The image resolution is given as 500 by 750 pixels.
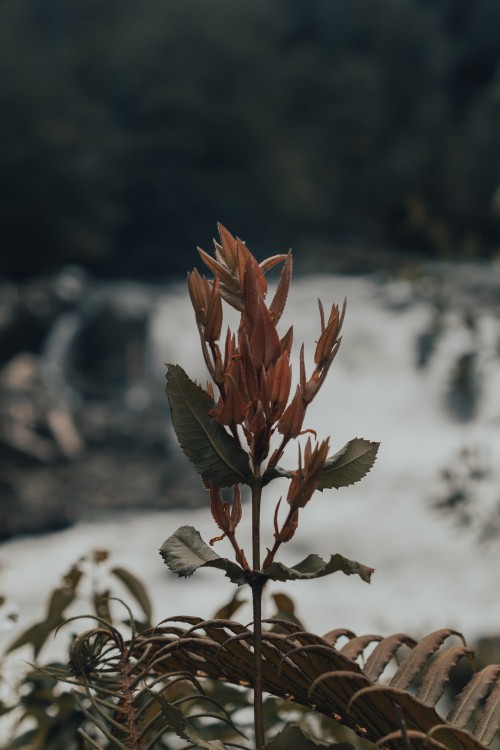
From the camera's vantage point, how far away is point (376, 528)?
19.0 ft

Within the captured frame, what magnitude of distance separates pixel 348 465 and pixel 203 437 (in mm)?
68

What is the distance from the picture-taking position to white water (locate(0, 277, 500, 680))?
16.2ft

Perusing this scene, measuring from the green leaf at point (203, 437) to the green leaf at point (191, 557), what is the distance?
0.03m

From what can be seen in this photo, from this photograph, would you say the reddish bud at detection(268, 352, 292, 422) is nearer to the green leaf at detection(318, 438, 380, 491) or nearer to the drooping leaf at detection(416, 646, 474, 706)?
the green leaf at detection(318, 438, 380, 491)

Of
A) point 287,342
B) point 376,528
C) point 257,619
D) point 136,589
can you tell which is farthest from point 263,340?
point 376,528

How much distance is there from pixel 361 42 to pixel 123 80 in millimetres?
3722

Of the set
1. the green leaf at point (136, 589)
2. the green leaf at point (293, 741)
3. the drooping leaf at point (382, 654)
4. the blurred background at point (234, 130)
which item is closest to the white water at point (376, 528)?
the green leaf at point (136, 589)

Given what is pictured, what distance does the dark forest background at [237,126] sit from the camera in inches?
492

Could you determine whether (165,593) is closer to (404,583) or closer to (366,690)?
(404,583)

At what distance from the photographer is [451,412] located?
6.89 meters

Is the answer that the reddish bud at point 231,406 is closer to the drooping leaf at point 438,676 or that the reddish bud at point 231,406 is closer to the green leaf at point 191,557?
the green leaf at point 191,557

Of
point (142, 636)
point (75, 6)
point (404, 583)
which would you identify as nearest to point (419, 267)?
point (142, 636)

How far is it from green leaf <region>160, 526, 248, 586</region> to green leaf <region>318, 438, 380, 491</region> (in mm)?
56

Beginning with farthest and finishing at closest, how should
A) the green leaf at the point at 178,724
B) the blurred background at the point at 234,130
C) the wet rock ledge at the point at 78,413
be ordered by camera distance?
the blurred background at the point at 234,130
the wet rock ledge at the point at 78,413
the green leaf at the point at 178,724
